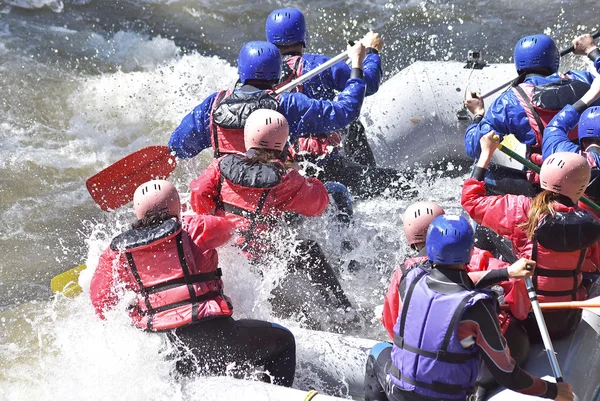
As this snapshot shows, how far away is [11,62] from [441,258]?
7624 mm

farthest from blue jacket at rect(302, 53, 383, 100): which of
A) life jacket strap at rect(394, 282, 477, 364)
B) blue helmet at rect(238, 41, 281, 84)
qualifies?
life jacket strap at rect(394, 282, 477, 364)

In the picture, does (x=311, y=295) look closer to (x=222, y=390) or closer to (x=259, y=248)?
(x=259, y=248)

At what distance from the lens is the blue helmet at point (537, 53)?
493 cm

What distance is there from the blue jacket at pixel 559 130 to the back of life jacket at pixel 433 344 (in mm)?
1418

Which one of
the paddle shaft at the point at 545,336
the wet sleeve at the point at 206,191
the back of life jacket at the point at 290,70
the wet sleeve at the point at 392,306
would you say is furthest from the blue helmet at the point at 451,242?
the back of life jacket at the point at 290,70

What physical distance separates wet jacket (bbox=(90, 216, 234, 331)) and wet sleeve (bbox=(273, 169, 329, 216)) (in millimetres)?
654

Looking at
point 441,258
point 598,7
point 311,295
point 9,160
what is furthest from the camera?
point 598,7

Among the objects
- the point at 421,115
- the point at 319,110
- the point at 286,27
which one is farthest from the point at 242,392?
the point at 421,115

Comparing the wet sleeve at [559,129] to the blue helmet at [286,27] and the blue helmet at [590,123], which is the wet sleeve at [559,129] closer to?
the blue helmet at [590,123]

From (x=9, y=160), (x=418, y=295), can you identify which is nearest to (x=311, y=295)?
(x=418, y=295)

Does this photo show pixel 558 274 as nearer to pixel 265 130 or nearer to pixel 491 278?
pixel 491 278

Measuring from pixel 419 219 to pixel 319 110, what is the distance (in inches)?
52.7

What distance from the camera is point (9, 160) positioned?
8.20 meters

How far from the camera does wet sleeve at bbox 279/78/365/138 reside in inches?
193
